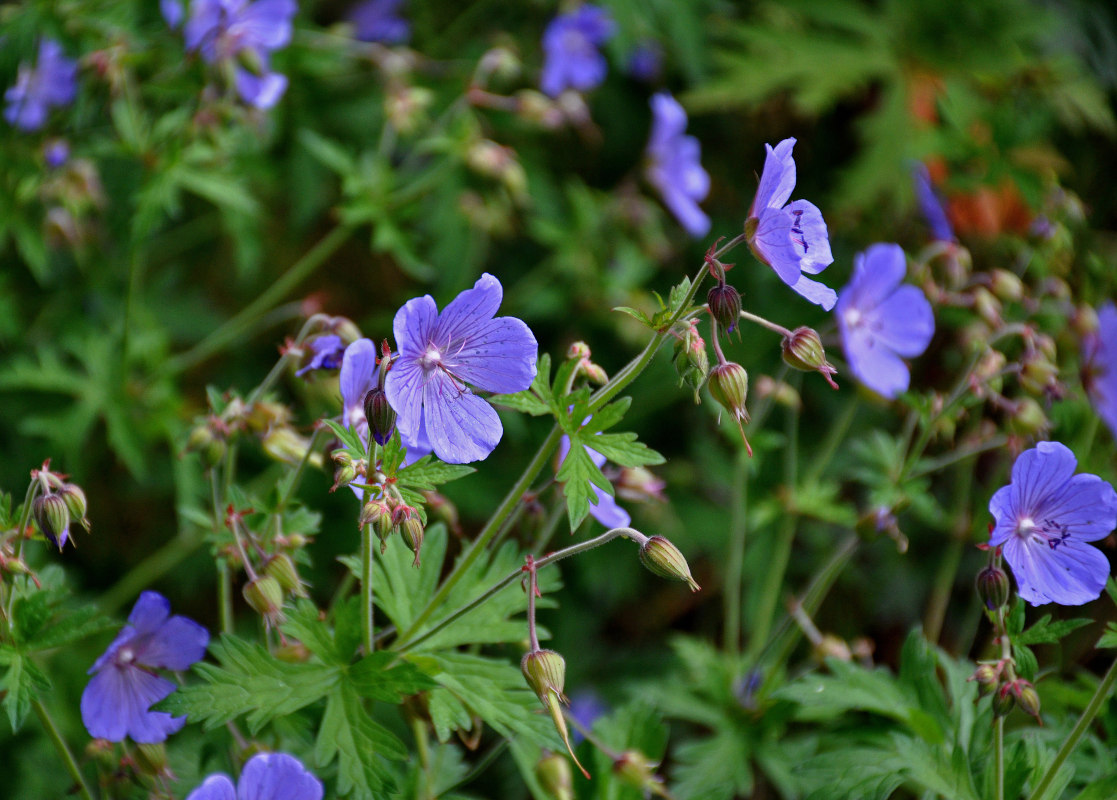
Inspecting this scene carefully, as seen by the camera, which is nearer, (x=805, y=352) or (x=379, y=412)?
(x=379, y=412)

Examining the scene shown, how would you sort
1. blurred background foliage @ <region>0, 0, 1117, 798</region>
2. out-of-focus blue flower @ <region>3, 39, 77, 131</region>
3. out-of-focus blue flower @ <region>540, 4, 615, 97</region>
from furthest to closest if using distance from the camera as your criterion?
out-of-focus blue flower @ <region>540, 4, 615, 97</region> < out-of-focus blue flower @ <region>3, 39, 77, 131</region> < blurred background foliage @ <region>0, 0, 1117, 798</region>

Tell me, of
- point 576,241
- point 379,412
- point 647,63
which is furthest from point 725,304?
point 647,63

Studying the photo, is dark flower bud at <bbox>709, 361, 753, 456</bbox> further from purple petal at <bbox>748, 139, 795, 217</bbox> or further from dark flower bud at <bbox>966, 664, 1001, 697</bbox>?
dark flower bud at <bbox>966, 664, 1001, 697</bbox>

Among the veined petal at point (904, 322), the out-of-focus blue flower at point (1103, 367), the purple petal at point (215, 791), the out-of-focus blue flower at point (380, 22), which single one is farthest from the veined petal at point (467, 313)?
the out-of-focus blue flower at point (380, 22)

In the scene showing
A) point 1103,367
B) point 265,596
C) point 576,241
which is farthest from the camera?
point 576,241

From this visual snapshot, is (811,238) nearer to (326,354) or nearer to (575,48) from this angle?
(326,354)

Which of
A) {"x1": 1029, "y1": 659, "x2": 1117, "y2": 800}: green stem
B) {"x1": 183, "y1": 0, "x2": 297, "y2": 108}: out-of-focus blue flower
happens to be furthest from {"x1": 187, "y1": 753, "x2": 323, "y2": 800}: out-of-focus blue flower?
{"x1": 183, "y1": 0, "x2": 297, "y2": 108}: out-of-focus blue flower
